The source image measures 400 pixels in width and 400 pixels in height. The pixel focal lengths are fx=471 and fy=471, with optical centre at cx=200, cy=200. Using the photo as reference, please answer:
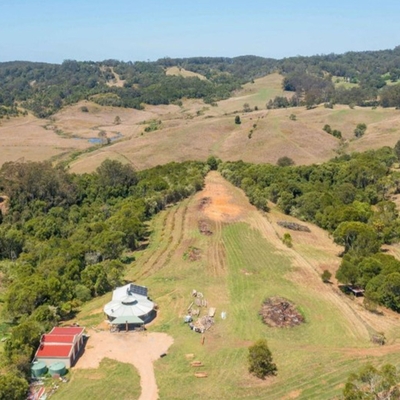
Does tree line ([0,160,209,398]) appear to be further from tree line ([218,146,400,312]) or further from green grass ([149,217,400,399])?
tree line ([218,146,400,312])

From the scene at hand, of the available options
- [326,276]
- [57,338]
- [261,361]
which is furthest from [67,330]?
[326,276]

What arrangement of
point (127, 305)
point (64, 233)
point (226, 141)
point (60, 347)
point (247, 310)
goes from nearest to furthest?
point (60, 347)
point (127, 305)
point (247, 310)
point (64, 233)
point (226, 141)

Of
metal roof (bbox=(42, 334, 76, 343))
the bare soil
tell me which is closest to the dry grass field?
the bare soil

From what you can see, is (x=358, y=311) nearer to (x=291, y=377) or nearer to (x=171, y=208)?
(x=291, y=377)

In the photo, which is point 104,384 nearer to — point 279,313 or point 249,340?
point 249,340

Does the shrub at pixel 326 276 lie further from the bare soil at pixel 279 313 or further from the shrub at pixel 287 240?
the shrub at pixel 287 240

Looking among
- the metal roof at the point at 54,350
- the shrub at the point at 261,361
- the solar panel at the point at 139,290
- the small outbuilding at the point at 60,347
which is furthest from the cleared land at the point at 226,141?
the shrub at the point at 261,361
